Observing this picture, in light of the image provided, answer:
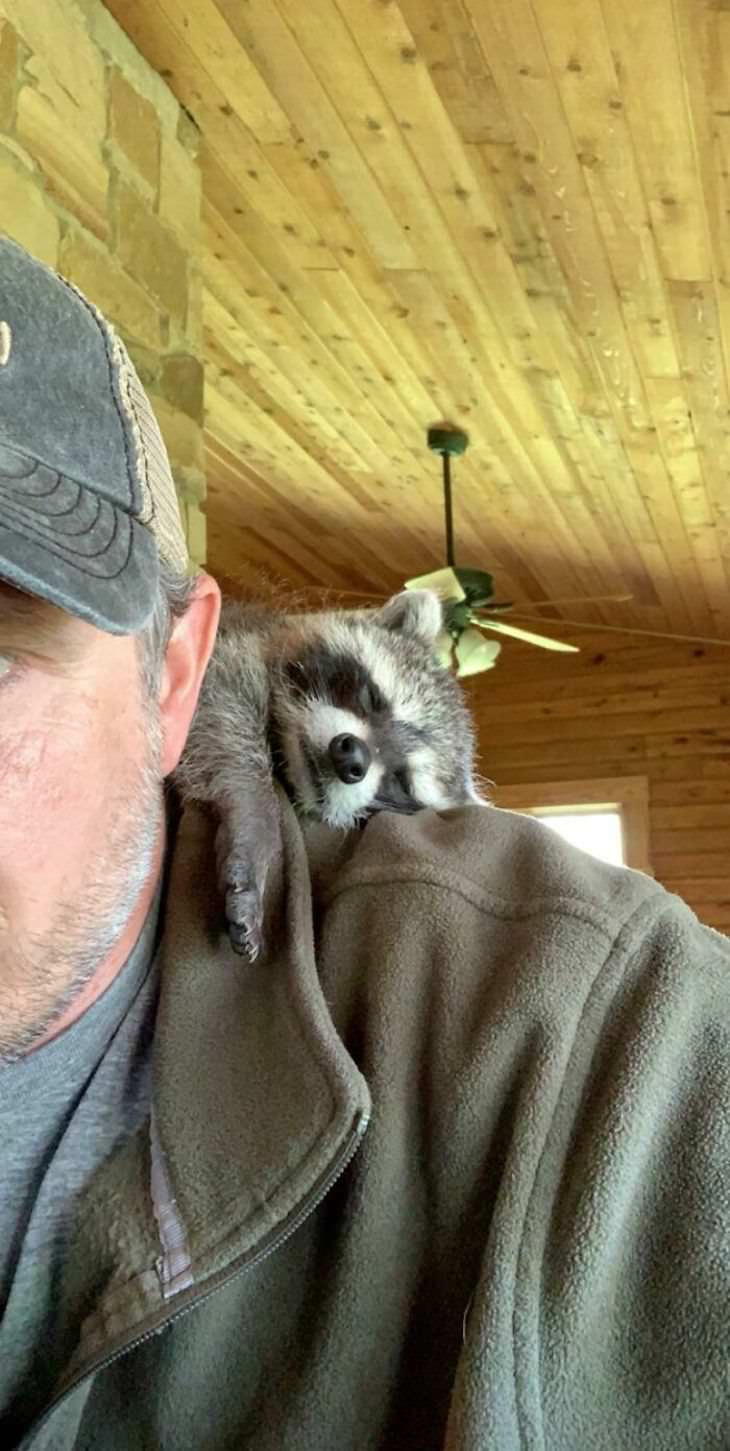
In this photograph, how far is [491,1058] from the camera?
0.94 meters

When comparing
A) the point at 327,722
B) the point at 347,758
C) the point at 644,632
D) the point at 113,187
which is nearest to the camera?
the point at 347,758

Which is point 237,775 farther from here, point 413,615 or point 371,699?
point 413,615

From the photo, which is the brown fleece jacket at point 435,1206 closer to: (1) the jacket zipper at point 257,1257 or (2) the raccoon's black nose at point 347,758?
(1) the jacket zipper at point 257,1257

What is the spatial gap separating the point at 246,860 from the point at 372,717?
0.99 meters

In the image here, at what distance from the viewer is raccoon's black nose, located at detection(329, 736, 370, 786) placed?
1.88m

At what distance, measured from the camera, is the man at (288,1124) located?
832mm

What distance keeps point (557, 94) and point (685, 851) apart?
5837 millimetres

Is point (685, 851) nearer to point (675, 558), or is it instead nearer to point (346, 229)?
point (675, 558)

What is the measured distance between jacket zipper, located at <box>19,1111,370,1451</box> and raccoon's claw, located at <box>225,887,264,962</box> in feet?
0.69

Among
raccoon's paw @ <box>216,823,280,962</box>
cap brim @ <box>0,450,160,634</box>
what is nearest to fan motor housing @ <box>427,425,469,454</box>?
raccoon's paw @ <box>216,823,280,962</box>

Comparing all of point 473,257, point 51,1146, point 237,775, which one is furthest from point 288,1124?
point 473,257

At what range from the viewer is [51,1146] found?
976 millimetres

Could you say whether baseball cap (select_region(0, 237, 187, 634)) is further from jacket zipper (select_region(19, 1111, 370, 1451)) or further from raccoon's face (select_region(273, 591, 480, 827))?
raccoon's face (select_region(273, 591, 480, 827))

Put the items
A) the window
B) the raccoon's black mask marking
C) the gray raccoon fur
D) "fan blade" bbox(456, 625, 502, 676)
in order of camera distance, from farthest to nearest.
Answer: the window, "fan blade" bbox(456, 625, 502, 676), the raccoon's black mask marking, the gray raccoon fur
